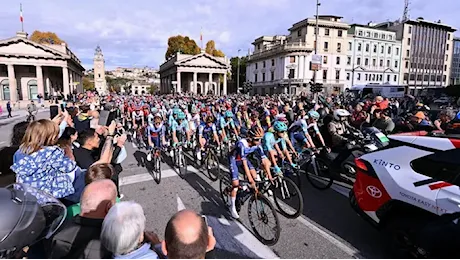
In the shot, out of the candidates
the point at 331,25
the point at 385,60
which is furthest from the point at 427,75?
the point at 331,25

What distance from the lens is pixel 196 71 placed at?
222 ft

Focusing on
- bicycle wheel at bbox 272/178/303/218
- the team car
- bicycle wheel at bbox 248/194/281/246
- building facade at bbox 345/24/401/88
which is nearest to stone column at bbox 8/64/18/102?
bicycle wheel at bbox 272/178/303/218

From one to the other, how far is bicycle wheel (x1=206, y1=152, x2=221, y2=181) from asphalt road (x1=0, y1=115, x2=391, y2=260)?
22 cm

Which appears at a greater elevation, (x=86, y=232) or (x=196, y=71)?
(x=196, y=71)

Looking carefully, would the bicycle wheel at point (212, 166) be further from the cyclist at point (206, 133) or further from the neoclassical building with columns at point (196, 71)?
the neoclassical building with columns at point (196, 71)

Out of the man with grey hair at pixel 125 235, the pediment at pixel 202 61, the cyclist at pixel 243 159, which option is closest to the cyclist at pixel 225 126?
the cyclist at pixel 243 159

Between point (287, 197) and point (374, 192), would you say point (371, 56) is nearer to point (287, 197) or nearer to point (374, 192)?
point (287, 197)

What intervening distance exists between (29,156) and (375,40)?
83478 mm

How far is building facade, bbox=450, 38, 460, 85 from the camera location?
9038 cm

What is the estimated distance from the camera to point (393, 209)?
3762 millimetres

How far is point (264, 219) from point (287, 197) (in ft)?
4.06

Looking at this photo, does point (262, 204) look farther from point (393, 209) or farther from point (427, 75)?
point (427, 75)

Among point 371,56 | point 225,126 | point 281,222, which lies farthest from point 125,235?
point 371,56

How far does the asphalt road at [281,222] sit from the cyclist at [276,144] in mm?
1100
